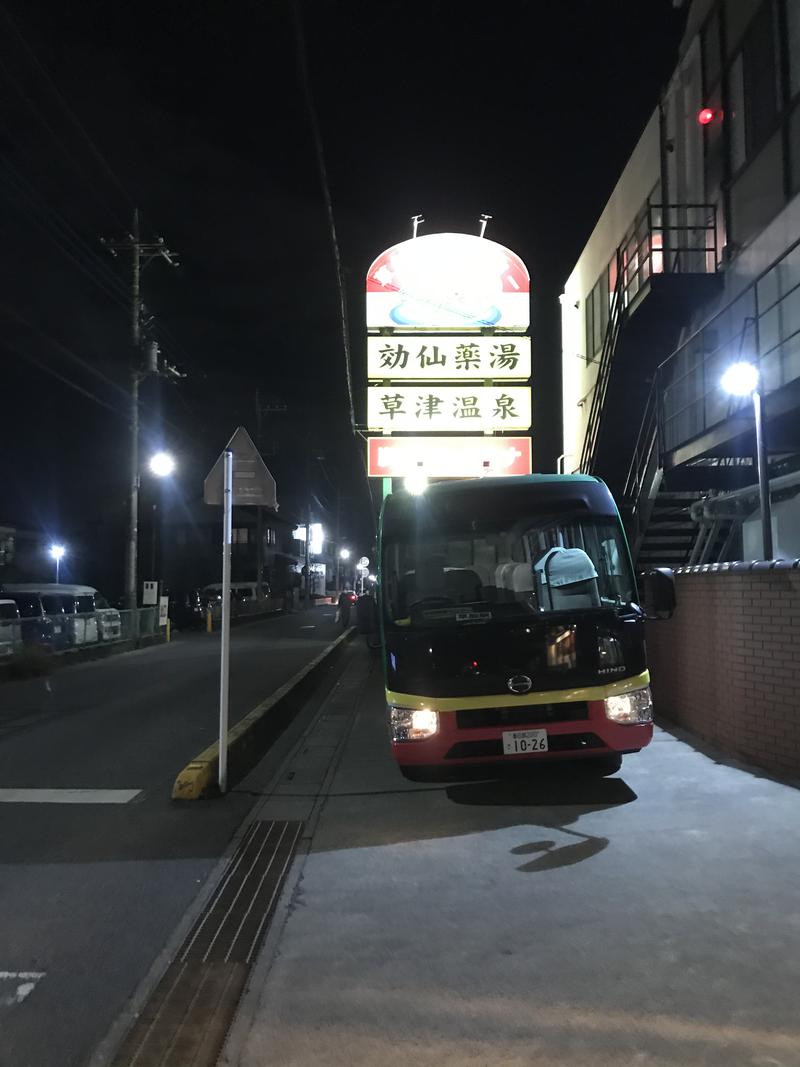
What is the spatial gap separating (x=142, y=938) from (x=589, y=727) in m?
3.46

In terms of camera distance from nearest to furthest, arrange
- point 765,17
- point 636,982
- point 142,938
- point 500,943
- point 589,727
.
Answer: point 636,982 → point 500,943 → point 142,938 → point 589,727 → point 765,17

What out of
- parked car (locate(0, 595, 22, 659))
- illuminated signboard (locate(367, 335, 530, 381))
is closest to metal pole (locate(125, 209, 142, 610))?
parked car (locate(0, 595, 22, 659))

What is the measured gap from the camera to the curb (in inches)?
278

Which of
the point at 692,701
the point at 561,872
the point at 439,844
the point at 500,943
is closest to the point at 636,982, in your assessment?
the point at 500,943

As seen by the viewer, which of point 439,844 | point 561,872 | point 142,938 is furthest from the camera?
point 439,844

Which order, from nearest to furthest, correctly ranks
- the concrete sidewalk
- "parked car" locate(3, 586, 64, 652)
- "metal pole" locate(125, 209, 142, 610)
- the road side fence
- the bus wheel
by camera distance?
1. the concrete sidewalk
2. the bus wheel
3. the road side fence
4. "parked car" locate(3, 586, 64, 652)
5. "metal pole" locate(125, 209, 142, 610)

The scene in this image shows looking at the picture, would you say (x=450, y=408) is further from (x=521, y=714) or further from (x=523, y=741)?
(x=523, y=741)

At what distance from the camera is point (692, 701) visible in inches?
346

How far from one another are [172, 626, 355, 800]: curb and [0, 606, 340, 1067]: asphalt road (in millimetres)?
150

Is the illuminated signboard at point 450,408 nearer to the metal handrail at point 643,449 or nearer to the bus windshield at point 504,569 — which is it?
the metal handrail at point 643,449

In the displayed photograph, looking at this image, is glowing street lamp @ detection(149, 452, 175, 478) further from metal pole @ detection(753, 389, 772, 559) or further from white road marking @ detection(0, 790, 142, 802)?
metal pole @ detection(753, 389, 772, 559)

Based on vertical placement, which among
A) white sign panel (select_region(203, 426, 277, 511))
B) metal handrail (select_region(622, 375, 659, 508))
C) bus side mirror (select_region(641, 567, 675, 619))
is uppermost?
metal handrail (select_region(622, 375, 659, 508))

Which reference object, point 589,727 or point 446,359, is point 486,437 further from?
point 589,727

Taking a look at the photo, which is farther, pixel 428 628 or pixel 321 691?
pixel 321 691
